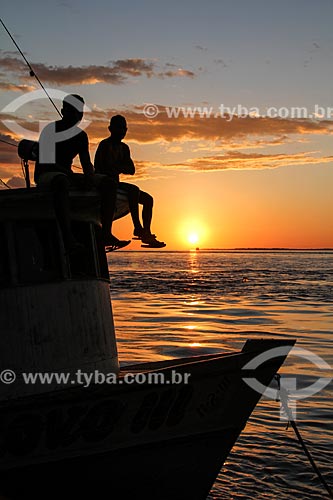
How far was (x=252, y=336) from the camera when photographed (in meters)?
24.7

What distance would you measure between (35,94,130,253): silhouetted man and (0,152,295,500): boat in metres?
0.22

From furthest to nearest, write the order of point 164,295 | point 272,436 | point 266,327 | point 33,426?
point 164,295 < point 266,327 < point 272,436 < point 33,426

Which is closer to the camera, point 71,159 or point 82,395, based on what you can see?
point 82,395

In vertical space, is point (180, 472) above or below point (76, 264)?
below

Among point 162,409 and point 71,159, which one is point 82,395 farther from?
point 71,159

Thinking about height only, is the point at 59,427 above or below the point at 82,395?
below

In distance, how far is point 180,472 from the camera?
355 inches

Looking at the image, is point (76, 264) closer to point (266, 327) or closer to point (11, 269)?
point (11, 269)

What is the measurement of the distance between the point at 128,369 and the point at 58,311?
Answer: 125 inches

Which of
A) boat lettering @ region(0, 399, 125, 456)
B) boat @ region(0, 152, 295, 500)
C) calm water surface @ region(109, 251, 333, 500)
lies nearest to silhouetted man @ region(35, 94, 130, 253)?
boat @ region(0, 152, 295, 500)

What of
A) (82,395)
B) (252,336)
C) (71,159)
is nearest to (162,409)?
(82,395)

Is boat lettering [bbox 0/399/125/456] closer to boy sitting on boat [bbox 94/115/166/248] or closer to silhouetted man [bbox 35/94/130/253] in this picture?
silhouetted man [bbox 35/94/130/253]

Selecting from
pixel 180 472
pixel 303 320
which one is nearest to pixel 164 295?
pixel 303 320

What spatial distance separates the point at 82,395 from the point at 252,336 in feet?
56.3
